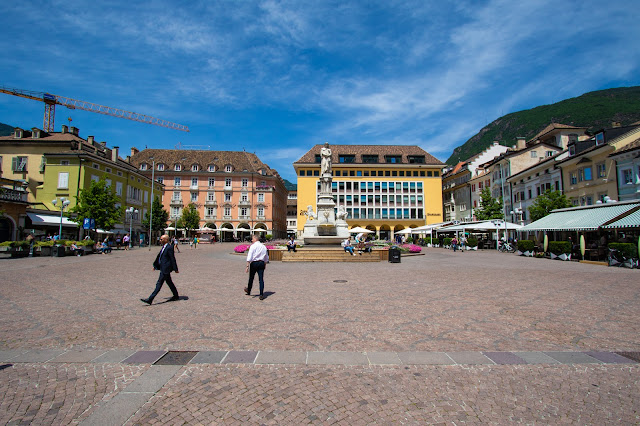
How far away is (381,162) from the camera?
71.9 m

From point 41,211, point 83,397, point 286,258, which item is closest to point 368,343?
point 83,397

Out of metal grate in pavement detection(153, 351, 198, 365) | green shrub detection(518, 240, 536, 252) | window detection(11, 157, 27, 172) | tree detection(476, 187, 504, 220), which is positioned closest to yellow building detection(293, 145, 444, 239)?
tree detection(476, 187, 504, 220)

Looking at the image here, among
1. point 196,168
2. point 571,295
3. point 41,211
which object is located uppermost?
point 196,168

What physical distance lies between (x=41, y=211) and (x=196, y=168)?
1691 inches

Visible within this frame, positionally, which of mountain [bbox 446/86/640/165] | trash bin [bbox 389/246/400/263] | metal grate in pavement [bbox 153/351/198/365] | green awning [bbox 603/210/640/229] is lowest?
metal grate in pavement [bbox 153/351/198/365]

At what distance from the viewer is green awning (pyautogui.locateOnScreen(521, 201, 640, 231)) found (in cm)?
2114

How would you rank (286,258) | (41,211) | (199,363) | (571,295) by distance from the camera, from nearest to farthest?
(199,363) < (571,295) < (286,258) < (41,211)

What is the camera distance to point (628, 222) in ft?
64.0

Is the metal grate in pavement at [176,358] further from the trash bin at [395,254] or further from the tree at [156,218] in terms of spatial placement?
the tree at [156,218]

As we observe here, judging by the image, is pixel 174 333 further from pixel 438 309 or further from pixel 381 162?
pixel 381 162

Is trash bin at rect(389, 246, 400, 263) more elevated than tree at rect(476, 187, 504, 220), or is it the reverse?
tree at rect(476, 187, 504, 220)

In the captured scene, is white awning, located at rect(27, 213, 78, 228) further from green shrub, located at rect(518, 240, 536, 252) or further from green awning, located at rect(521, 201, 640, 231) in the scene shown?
green awning, located at rect(521, 201, 640, 231)

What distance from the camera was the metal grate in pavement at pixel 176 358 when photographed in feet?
14.9

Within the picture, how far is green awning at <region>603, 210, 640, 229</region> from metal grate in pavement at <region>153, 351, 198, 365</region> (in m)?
23.6
